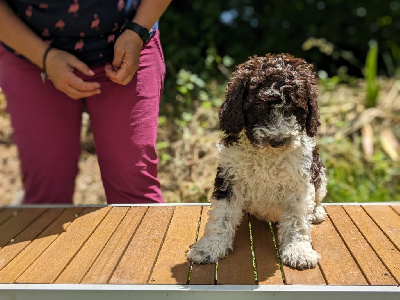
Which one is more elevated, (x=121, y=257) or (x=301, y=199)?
(x=301, y=199)

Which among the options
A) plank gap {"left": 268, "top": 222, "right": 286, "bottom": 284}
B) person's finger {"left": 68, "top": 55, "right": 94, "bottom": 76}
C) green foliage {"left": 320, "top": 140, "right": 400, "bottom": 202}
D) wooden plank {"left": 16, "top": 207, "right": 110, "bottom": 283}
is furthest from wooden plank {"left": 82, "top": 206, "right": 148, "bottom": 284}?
green foliage {"left": 320, "top": 140, "right": 400, "bottom": 202}

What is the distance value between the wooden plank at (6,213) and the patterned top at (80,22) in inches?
47.0

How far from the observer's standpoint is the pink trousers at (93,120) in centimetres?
362

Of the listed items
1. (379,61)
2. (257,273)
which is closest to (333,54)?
(379,61)

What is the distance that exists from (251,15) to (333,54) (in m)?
1.36

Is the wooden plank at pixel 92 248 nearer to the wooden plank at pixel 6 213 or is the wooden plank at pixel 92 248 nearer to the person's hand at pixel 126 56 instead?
the wooden plank at pixel 6 213

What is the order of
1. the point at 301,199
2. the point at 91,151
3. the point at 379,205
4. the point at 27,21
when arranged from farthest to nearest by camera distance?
the point at 91,151
the point at 379,205
the point at 27,21
the point at 301,199

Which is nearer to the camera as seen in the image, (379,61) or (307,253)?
(307,253)

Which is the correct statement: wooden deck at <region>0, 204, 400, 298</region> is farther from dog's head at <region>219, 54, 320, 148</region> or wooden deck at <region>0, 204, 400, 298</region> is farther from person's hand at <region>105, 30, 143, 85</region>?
person's hand at <region>105, 30, 143, 85</region>

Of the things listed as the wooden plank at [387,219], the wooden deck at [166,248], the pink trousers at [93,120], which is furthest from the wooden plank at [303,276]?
the pink trousers at [93,120]

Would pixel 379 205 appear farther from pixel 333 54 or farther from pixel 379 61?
pixel 379 61

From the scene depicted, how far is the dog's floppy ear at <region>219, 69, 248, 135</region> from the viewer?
9.34 feet

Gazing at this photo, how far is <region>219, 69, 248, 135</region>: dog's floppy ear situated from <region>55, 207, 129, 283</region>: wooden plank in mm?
1032

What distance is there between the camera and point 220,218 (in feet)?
10.1
